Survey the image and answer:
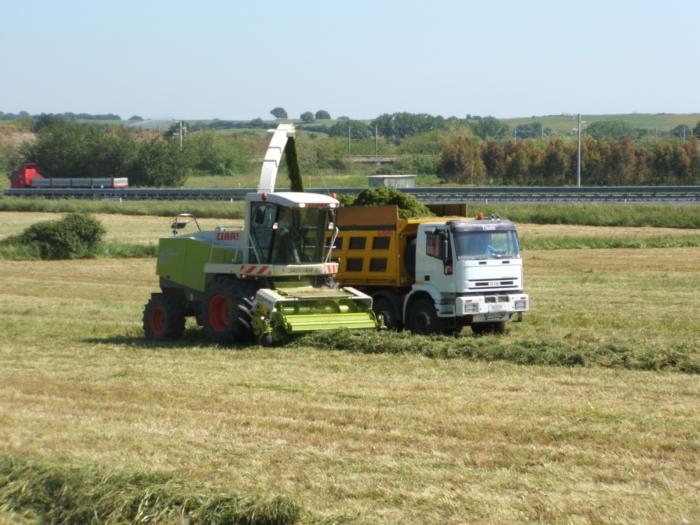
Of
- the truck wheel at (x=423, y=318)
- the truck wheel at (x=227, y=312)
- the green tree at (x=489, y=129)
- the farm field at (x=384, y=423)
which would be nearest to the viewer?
the farm field at (x=384, y=423)

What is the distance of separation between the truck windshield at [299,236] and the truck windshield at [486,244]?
2.28 meters

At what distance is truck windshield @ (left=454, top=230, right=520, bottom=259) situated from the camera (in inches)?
739

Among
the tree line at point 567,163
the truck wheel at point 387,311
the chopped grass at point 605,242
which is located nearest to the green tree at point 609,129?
the tree line at point 567,163

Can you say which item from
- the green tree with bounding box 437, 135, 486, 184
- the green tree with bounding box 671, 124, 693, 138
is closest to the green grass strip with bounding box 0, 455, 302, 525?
the green tree with bounding box 437, 135, 486, 184

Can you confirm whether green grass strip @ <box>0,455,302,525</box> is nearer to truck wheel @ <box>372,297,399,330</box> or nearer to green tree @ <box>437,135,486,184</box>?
truck wheel @ <box>372,297,399,330</box>

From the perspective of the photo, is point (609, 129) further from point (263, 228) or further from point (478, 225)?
point (263, 228)

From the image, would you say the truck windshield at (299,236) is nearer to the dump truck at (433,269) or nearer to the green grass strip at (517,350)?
the dump truck at (433,269)

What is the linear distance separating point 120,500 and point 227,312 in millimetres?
10535

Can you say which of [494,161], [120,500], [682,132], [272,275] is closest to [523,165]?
[494,161]

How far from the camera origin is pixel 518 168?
87438mm

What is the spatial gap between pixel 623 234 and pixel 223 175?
69374 mm

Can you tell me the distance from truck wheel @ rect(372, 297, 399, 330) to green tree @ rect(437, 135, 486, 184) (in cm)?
6597

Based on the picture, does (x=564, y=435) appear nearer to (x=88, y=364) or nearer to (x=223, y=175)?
(x=88, y=364)

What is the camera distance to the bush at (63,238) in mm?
38938
